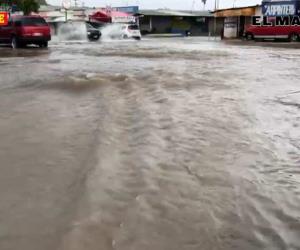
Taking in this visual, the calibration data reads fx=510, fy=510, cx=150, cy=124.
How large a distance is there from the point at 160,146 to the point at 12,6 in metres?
41.8

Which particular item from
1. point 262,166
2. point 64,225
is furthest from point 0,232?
point 262,166

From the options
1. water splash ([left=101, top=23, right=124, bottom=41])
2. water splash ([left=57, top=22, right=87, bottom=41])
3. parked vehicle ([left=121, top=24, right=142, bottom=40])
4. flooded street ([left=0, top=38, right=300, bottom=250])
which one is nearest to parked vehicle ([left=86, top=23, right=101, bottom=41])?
water splash ([left=57, top=22, right=87, bottom=41])

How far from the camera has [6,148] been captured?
618 cm

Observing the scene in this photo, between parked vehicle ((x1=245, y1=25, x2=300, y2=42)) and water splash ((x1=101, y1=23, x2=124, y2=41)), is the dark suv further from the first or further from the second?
parked vehicle ((x1=245, y1=25, x2=300, y2=42))

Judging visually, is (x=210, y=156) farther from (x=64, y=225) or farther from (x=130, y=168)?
(x=64, y=225)

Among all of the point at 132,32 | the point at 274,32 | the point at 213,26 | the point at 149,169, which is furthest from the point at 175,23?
the point at 149,169

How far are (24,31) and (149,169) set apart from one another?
21.4 meters

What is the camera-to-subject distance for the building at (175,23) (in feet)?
231

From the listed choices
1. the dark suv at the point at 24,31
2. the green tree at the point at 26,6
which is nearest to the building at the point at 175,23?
the green tree at the point at 26,6

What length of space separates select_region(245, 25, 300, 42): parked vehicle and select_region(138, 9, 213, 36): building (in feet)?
88.2

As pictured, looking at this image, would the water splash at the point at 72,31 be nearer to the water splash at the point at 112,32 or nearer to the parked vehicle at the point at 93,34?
the water splash at the point at 112,32

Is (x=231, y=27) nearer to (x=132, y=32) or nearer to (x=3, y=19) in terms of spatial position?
(x=132, y=32)

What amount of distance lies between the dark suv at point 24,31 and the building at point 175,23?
43.4 meters

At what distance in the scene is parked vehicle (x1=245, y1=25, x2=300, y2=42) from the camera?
38.4 m
